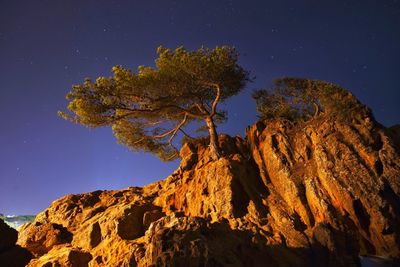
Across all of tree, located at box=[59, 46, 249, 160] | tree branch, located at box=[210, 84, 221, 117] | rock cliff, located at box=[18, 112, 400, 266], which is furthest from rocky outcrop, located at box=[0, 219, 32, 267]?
tree branch, located at box=[210, 84, 221, 117]

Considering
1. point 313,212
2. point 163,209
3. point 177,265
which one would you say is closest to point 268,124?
point 313,212

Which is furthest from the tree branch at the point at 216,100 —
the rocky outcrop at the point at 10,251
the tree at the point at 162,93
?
the rocky outcrop at the point at 10,251

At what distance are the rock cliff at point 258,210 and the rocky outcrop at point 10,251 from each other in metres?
0.88

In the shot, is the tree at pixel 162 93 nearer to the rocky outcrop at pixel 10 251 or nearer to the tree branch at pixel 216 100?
the tree branch at pixel 216 100

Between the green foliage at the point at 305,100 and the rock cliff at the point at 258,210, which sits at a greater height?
the green foliage at the point at 305,100

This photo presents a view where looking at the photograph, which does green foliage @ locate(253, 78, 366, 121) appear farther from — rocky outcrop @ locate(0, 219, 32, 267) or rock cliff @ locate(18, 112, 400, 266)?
rocky outcrop @ locate(0, 219, 32, 267)

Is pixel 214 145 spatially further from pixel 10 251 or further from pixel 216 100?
pixel 10 251

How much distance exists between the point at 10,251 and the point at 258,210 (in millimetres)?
15180

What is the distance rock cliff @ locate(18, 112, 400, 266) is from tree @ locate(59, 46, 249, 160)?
390 centimetres

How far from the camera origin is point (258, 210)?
1822cm

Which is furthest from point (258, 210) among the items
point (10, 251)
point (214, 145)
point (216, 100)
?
point (10, 251)

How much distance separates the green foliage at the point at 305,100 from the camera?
21.4 m

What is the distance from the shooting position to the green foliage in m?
21.4

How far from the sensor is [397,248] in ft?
48.1
